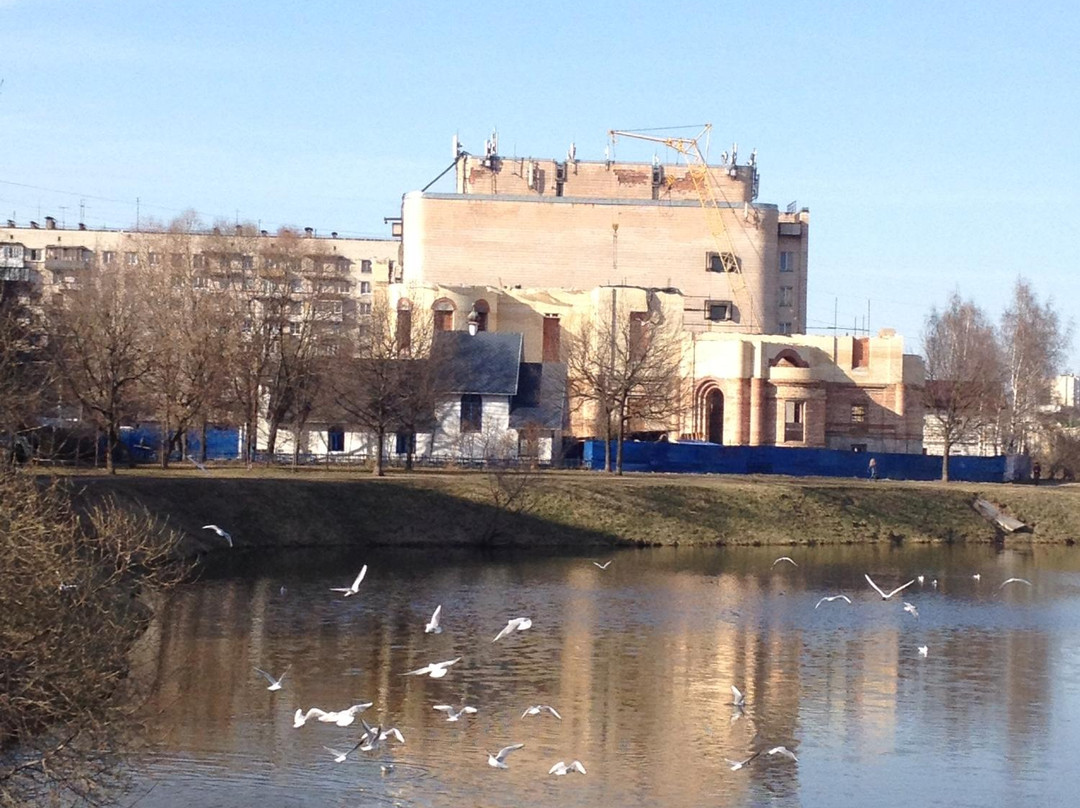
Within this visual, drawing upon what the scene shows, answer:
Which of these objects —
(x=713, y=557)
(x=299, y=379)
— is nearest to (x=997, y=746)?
(x=713, y=557)

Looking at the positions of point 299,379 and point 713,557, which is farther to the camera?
point 299,379

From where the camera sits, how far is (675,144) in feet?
436

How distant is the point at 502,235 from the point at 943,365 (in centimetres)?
3449

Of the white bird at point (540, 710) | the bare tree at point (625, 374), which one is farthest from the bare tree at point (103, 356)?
the white bird at point (540, 710)

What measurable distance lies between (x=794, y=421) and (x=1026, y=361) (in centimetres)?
1916

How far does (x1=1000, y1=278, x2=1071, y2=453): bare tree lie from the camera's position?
99188mm

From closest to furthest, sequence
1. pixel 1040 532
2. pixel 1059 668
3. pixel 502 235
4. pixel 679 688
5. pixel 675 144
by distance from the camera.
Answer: pixel 679 688 < pixel 1059 668 < pixel 1040 532 < pixel 502 235 < pixel 675 144

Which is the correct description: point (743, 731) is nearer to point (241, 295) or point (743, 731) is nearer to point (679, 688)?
point (679, 688)

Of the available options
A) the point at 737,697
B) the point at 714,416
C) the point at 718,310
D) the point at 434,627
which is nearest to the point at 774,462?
the point at 714,416

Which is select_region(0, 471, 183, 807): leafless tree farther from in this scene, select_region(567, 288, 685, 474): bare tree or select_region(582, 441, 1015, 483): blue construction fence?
select_region(582, 441, 1015, 483): blue construction fence

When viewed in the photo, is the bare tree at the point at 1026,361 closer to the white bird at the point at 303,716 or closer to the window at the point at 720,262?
the window at the point at 720,262

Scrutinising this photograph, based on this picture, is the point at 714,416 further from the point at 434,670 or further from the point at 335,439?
the point at 434,670

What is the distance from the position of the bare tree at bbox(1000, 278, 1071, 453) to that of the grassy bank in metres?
25.8

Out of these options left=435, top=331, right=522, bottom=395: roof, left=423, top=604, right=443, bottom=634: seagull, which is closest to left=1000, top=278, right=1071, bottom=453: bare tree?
left=435, top=331, right=522, bottom=395: roof
